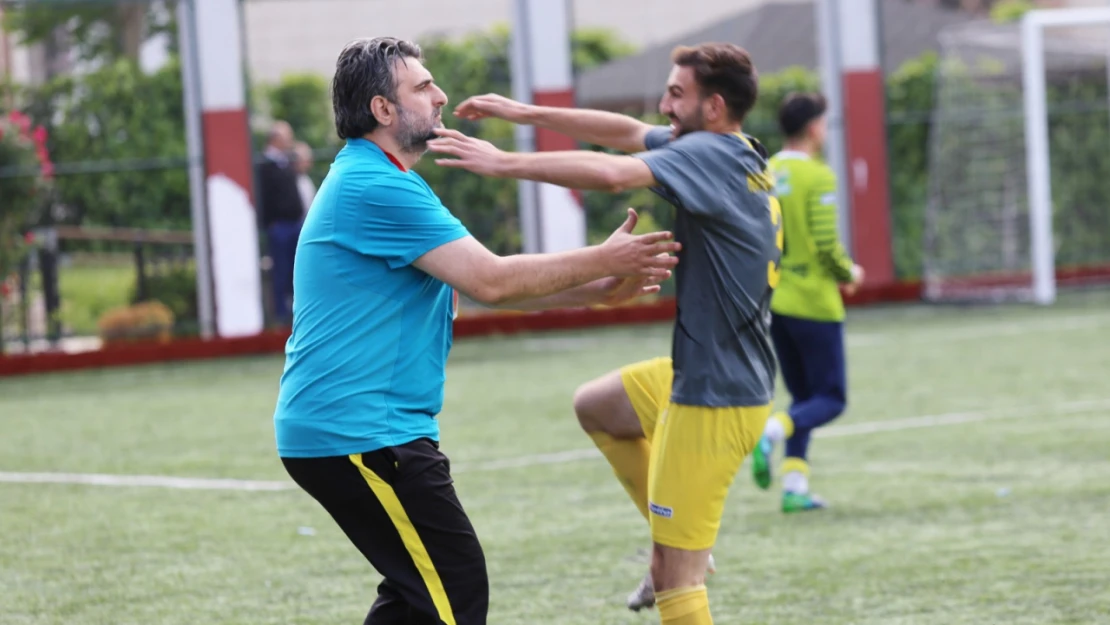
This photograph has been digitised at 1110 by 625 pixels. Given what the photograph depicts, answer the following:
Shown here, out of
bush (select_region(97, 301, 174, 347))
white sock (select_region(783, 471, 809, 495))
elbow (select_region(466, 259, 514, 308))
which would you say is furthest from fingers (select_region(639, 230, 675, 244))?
bush (select_region(97, 301, 174, 347))

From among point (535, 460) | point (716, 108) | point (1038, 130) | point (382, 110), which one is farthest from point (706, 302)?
point (1038, 130)

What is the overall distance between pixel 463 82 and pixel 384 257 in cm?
1767

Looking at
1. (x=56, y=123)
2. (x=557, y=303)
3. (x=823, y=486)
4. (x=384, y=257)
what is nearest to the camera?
(x=384, y=257)

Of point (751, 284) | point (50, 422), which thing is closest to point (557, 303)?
point (751, 284)

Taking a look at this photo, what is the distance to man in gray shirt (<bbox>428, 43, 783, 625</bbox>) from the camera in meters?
4.82

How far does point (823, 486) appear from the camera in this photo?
873 centimetres

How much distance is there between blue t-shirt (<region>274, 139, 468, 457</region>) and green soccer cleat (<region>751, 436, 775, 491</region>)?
3.81m

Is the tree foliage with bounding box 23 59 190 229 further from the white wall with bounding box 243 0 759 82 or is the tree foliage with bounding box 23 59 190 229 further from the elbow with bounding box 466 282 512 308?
the elbow with bounding box 466 282 512 308

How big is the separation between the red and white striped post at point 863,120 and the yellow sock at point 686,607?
16.1 meters

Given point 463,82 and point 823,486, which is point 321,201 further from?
point 463,82

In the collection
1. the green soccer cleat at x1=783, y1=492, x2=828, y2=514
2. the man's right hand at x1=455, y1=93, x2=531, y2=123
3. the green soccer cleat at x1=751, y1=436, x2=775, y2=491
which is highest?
the man's right hand at x1=455, y1=93, x2=531, y2=123

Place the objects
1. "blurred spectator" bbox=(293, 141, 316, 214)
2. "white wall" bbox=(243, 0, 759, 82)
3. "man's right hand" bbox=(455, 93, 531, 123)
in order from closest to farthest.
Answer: "man's right hand" bbox=(455, 93, 531, 123) < "blurred spectator" bbox=(293, 141, 316, 214) < "white wall" bbox=(243, 0, 759, 82)

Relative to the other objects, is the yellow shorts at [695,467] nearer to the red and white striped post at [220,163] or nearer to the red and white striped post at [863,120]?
the red and white striped post at [220,163]

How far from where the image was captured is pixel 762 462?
7.87 metres
